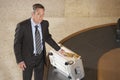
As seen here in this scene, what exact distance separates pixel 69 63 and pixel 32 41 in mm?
641

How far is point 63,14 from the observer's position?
605 cm

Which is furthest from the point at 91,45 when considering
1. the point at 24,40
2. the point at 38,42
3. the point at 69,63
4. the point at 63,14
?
the point at 24,40

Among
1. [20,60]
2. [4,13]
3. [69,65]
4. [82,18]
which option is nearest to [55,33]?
[82,18]

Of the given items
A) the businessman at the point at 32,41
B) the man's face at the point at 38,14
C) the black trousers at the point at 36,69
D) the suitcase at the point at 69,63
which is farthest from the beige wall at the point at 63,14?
the man's face at the point at 38,14

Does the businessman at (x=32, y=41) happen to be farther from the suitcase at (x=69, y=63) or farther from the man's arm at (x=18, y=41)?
the suitcase at (x=69, y=63)

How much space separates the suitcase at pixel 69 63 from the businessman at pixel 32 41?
24 centimetres

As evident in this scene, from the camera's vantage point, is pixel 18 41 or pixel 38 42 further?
Answer: pixel 38 42

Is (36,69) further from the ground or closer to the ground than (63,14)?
closer to the ground

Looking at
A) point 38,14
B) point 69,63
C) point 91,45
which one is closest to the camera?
point 38,14

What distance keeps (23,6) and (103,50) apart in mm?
2317

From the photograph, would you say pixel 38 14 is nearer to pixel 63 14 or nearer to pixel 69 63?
pixel 69 63

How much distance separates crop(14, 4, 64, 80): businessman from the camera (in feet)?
10.8

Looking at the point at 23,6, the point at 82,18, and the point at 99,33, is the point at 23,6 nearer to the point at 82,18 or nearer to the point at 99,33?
the point at 82,18

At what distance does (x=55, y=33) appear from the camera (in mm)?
5523
